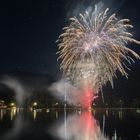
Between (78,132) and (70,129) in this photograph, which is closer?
(78,132)

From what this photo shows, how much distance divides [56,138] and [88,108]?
446ft

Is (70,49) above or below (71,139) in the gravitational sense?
above

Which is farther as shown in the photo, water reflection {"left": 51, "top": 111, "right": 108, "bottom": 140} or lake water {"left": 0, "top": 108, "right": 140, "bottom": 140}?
lake water {"left": 0, "top": 108, "right": 140, "bottom": 140}

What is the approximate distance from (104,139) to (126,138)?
126 inches

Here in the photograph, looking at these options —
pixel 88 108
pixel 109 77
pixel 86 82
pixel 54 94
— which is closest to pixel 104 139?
pixel 109 77

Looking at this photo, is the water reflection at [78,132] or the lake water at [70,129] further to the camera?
the lake water at [70,129]

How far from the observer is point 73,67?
66438mm

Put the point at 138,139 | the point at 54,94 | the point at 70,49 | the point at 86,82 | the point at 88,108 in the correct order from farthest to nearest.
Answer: the point at 54,94, the point at 88,108, the point at 86,82, the point at 70,49, the point at 138,139

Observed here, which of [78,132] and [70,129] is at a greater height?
[70,129]

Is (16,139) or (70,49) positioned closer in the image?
(16,139)

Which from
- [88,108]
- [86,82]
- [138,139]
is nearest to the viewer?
[138,139]

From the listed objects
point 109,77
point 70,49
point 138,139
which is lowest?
point 138,139

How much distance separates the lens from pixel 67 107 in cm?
18988

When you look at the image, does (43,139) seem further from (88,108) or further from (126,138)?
(88,108)
